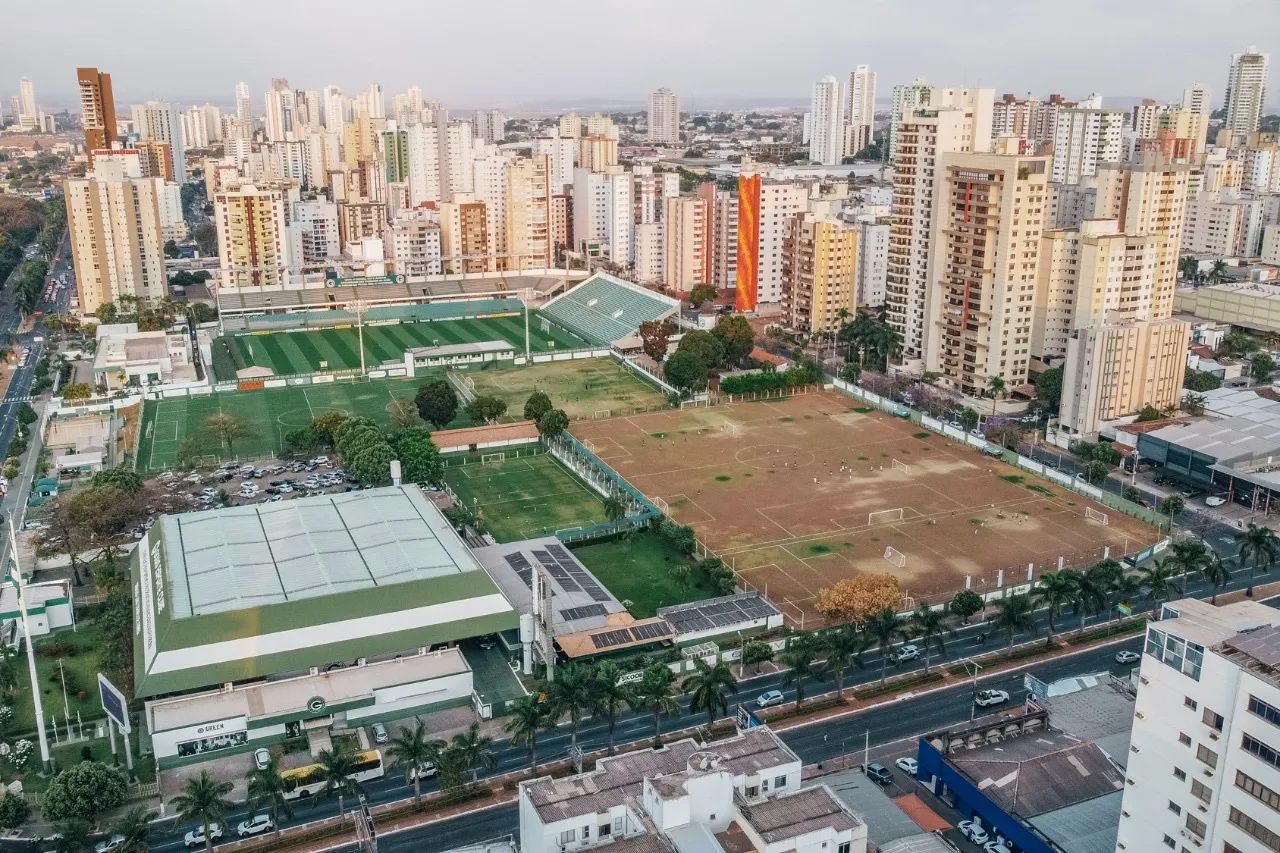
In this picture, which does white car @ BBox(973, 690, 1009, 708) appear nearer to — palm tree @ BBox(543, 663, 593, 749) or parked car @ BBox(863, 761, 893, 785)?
parked car @ BBox(863, 761, 893, 785)

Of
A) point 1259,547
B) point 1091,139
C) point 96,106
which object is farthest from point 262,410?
point 1091,139

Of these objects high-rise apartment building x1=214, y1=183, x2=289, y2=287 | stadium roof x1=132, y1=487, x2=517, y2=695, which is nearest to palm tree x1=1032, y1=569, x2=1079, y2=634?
stadium roof x1=132, y1=487, x2=517, y2=695

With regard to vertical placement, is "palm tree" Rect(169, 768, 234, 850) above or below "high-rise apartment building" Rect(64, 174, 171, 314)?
below

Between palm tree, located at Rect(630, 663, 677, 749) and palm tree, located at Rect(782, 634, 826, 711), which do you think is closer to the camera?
palm tree, located at Rect(630, 663, 677, 749)

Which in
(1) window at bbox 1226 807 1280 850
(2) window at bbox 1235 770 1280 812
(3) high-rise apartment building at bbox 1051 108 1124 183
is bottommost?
(1) window at bbox 1226 807 1280 850

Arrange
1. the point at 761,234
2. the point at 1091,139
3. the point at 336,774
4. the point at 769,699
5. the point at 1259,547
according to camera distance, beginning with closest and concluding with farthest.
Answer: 1. the point at 336,774
2. the point at 769,699
3. the point at 1259,547
4. the point at 761,234
5. the point at 1091,139

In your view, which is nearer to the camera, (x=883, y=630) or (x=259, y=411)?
(x=883, y=630)

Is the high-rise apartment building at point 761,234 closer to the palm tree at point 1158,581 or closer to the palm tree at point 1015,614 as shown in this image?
the palm tree at point 1158,581

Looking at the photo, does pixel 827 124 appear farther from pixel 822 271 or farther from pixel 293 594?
pixel 293 594
